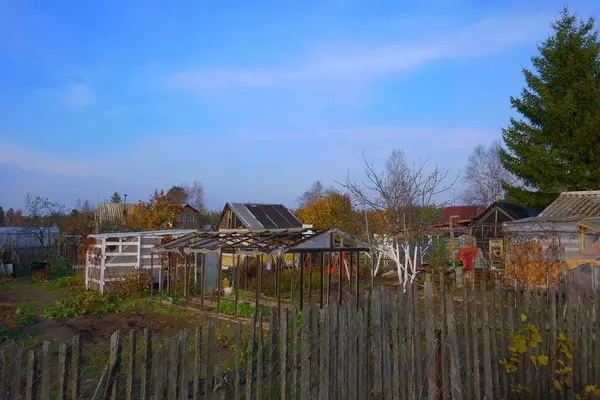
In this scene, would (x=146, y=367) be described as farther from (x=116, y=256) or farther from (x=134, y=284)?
(x=116, y=256)

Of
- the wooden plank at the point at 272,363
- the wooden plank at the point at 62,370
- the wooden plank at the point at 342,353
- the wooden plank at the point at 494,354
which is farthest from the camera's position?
the wooden plank at the point at 494,354

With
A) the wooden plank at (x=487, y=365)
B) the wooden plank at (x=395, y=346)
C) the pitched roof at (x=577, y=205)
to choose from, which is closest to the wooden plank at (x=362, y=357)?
the wooden plank at (x=395, y=346)

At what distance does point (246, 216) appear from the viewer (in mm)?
33281

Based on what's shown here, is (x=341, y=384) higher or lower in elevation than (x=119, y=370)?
lower

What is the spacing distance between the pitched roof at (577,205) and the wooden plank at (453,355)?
51.4 ft

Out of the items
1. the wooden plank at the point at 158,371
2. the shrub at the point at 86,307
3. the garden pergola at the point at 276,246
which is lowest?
the shrub at the point at 86,307

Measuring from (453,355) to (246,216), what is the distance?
95.7 feet

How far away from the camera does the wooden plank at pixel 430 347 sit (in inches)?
177

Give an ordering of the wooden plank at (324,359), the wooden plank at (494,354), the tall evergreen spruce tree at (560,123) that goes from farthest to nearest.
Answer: the tall evergreen spruce tree at (560,123), the wooden plank at (494,354), the wooden plank at (324,359)

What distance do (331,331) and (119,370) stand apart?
1704mm

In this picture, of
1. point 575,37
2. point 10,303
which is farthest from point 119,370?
point 575,37

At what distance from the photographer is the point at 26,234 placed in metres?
29.3

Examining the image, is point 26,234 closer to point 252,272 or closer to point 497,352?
point 252,272

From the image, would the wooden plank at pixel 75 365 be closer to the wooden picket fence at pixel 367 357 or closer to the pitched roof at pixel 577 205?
the wooden picket fence at pixel 367 357
